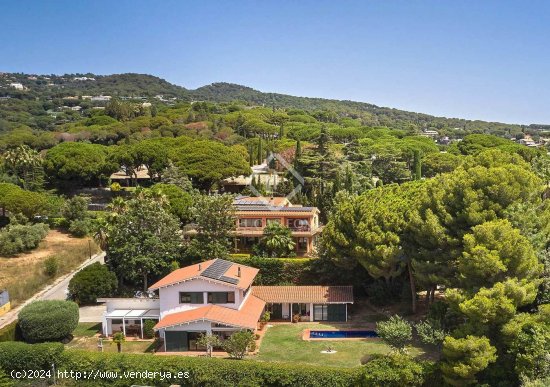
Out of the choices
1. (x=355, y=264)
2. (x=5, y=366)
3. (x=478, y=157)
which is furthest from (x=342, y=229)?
(x=5, y=366)

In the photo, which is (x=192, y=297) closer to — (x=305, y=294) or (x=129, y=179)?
(x=305, y=294)

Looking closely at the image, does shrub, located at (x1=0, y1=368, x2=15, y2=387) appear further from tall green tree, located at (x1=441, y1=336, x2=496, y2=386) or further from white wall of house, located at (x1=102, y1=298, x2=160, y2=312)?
tall green tree, located at (x1=441, y1=336, x2=496, y2=386)

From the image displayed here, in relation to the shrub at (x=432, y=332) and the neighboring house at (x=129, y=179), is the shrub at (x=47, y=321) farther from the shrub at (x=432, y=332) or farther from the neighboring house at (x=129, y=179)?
the neighboring house at (x=129, y=179)

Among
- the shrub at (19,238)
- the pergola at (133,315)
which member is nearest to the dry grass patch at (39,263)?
the shrub at (19,238)

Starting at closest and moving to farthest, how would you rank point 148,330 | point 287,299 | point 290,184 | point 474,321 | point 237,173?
point 474,321
point 148,330
point 287,299
point 290,184
point 237,173

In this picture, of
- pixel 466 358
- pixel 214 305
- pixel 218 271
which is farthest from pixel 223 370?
pixel 466 358

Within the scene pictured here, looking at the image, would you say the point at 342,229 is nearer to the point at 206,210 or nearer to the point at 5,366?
the point at 206,210

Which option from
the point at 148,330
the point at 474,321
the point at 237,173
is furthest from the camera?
the point at 237,173
